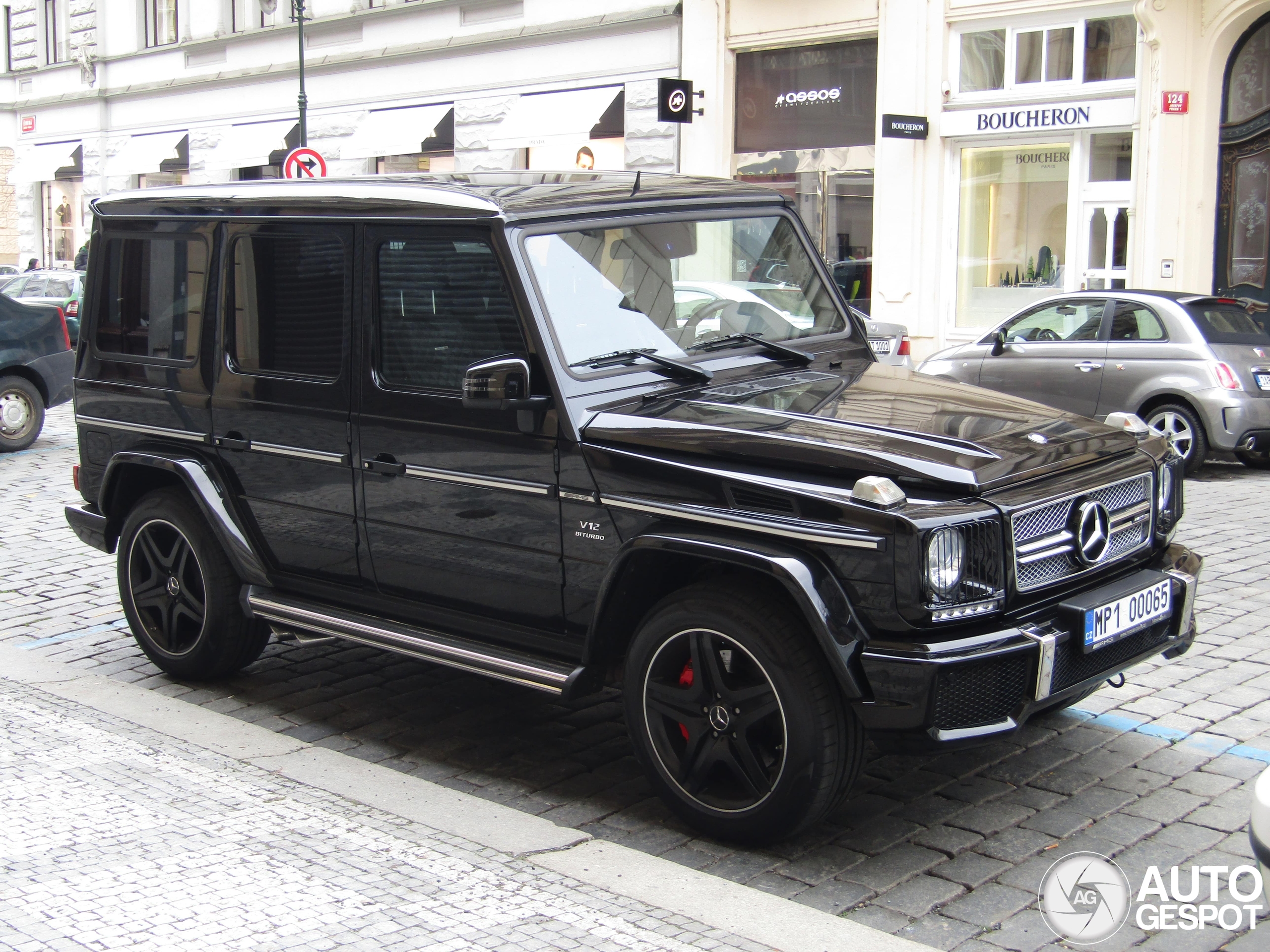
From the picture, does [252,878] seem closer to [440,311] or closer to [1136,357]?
[440,311]

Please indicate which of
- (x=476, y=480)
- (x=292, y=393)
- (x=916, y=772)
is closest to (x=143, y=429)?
(x=292, y=393)

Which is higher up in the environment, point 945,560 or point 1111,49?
point 1111,49

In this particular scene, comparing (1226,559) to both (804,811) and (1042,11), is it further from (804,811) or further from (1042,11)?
(1042,11)

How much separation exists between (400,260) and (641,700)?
188 centimetres

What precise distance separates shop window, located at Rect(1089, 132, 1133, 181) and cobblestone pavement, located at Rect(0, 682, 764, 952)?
1544 cm

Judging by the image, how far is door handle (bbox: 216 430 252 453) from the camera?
570cm

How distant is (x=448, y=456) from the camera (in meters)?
4.93

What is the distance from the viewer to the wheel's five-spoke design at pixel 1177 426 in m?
11.9

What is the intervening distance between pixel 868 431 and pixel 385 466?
1.86m

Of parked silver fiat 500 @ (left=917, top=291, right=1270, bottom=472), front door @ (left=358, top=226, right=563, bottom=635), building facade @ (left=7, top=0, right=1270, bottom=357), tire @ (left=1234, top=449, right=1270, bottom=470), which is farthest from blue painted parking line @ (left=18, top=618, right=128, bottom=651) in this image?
building facade @ (left=7, top=0, right=1270, bottom=357)

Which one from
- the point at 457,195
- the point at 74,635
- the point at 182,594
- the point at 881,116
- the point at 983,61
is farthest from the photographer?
the point at 881,116

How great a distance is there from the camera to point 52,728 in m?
5.57

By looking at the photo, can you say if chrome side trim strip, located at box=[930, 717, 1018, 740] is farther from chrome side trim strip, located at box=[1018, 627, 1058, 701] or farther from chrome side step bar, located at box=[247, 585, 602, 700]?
chrome side step bar, located at box=[247, 585, 602, 700]

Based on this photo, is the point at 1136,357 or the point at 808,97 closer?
the point at 1136,357
